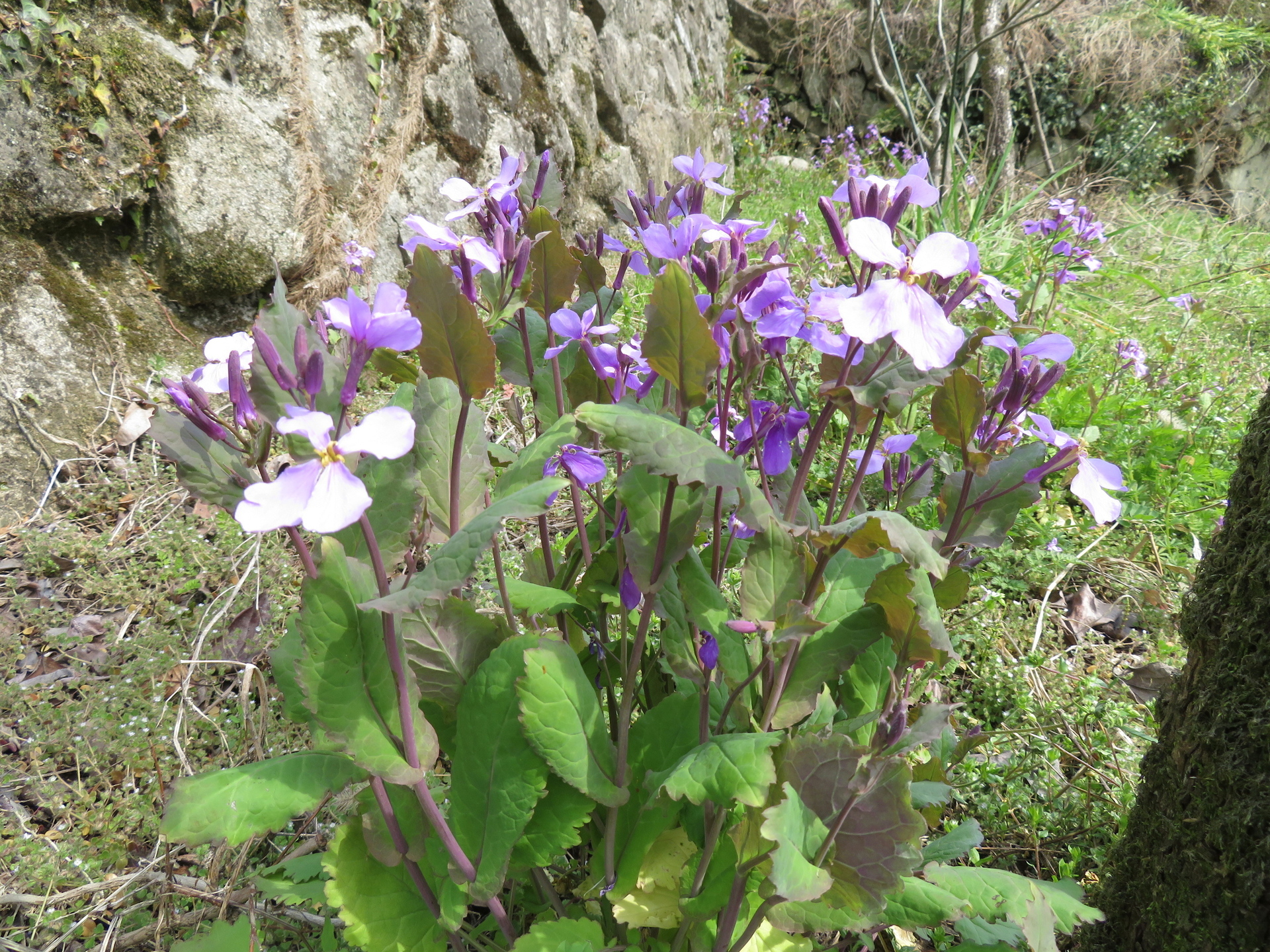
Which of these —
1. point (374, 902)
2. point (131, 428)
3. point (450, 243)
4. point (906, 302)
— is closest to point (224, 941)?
point (374, 902)

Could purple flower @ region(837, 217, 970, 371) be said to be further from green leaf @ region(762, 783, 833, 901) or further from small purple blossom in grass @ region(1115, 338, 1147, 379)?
small purple blossom in grass @ region(1115, 338, 1147, 379)

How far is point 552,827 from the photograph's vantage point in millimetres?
1041

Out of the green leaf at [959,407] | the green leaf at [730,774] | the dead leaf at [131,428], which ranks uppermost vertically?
the green leaf at [959,407]

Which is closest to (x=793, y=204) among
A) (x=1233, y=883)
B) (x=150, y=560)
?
(x=150, y=560)

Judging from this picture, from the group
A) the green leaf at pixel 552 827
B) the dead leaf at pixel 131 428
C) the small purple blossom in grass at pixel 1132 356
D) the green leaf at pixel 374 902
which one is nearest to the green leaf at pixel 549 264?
the green leaf at pixel 552 827

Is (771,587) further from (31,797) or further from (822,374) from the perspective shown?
(31,797)

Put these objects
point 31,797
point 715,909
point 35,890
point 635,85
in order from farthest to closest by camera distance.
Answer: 1. point 635,85
2. point 31,797
3. point 35,890
4. point 715,909

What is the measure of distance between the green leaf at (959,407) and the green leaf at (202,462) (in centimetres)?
91

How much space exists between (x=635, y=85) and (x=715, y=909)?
6917mm

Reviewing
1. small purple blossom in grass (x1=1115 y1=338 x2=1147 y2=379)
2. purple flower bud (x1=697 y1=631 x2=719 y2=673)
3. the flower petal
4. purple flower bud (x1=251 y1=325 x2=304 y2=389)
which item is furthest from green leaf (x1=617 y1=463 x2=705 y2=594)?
small purple blossom in grass (x1=1115 y1=338 x2=1147 y2=379)

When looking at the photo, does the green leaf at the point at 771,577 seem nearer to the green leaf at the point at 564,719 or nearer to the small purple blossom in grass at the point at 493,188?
the green leaf at the point at 564,719

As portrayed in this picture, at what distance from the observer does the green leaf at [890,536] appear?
0.79 meters

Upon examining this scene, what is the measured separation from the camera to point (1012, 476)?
1.05 metres

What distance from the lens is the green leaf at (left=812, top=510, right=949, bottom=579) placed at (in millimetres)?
791
